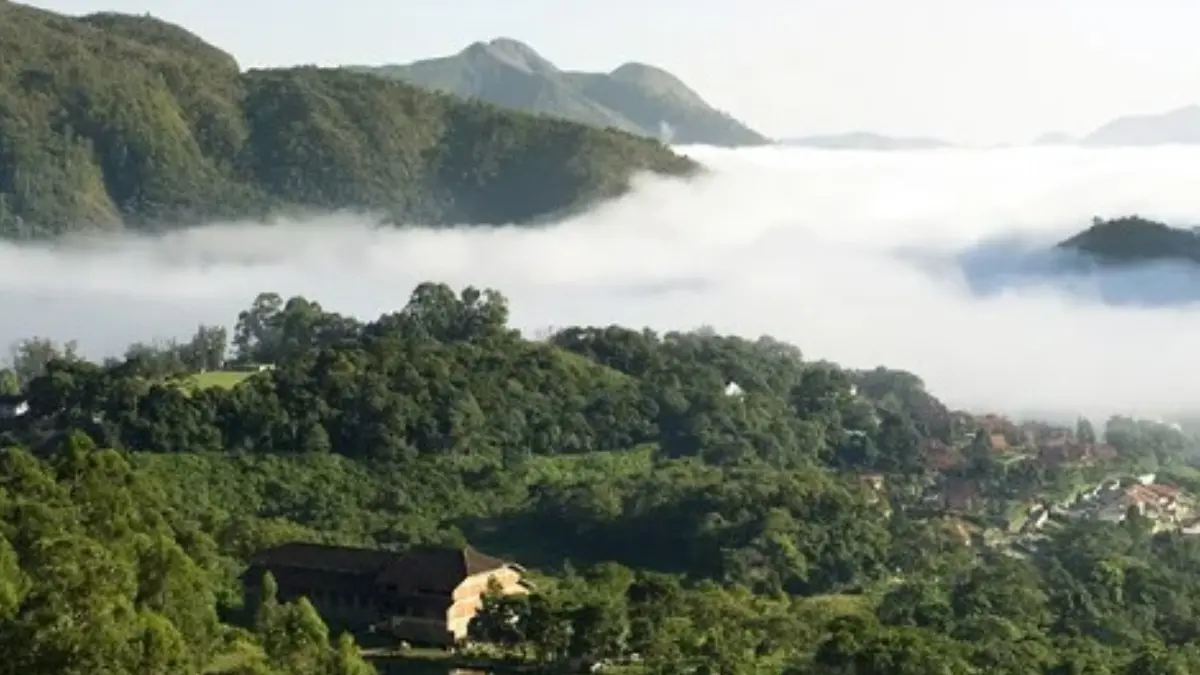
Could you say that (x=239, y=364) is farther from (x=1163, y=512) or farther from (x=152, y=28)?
(x=152, y=28)

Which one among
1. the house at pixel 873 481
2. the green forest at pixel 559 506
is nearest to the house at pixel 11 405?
the green forest at pixel 559 506

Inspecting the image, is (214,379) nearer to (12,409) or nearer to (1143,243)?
(12,409)

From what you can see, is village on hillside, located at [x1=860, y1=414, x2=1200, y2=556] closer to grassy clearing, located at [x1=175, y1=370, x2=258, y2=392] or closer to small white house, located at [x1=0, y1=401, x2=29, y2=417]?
grassy clearing, located at [x1=175, y1=370, x2=258, y2=392]

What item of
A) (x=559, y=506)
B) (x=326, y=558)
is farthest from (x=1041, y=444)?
(x=326, y=558)

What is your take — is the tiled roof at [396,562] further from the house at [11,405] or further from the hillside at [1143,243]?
the hillside at [1143,243]

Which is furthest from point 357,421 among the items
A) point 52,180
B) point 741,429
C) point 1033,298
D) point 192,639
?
point 1033,298
